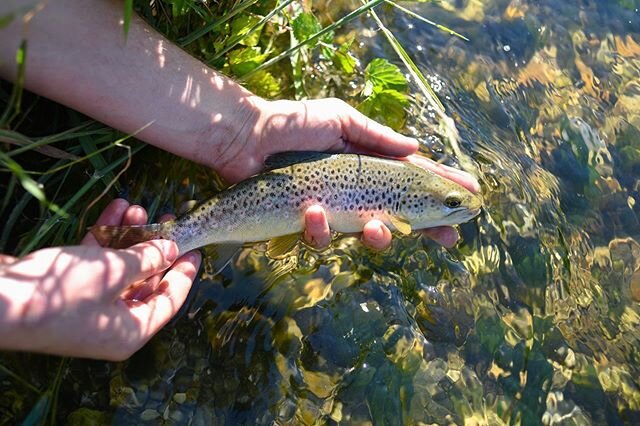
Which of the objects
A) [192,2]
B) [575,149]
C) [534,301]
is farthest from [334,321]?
[575,149]

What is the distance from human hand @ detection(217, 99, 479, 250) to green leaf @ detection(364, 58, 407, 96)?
0.48 meters

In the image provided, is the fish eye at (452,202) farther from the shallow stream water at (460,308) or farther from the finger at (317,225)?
the finger at (317,225)

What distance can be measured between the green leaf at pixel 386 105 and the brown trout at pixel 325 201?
62cm

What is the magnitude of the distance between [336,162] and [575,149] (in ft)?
7.51

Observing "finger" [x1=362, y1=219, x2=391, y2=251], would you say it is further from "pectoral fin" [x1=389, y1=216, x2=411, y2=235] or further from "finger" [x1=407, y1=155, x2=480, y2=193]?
"finger" [x1=407, y1=155, x2=480, y2=193]

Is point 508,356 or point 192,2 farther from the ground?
point 192,2

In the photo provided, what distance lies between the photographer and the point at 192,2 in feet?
11.7

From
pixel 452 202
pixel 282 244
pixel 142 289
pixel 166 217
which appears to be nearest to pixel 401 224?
pixel 452 202

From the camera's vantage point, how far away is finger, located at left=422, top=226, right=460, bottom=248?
168 inches

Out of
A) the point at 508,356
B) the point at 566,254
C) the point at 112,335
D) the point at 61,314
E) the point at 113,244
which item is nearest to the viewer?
the point at 61,314

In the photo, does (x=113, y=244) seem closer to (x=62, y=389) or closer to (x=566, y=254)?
(x=62, y=389)

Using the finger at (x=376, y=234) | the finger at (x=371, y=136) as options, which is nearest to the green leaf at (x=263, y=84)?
the finger at (x=371, y=136)

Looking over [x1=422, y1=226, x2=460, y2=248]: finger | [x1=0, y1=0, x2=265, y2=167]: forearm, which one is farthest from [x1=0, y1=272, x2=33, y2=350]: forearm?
[x1=422, y1=226, x2=460, y2=248]: finger

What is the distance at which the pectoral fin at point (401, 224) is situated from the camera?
3.88 m
